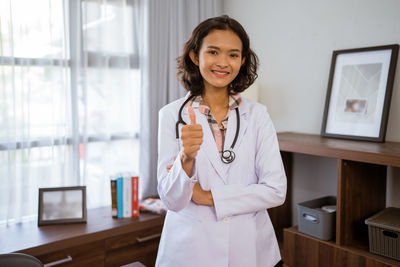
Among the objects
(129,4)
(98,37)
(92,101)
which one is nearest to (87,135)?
(92,101)

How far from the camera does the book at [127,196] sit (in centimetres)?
234

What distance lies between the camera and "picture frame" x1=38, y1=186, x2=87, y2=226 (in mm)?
2191

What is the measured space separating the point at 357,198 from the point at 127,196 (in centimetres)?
137

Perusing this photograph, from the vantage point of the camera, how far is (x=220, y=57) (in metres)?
1.27

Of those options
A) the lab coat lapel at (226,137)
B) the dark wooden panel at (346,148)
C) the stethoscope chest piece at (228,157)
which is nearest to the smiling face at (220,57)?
the lab coat lapel at (226,137)

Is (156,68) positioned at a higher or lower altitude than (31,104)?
higher

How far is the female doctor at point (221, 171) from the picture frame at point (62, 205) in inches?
43.3

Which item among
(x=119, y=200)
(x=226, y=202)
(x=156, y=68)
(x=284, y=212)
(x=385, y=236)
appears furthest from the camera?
(x=156, y=68)

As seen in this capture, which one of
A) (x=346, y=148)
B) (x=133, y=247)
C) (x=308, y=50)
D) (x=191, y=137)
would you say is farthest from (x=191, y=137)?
(x=308, y=50)

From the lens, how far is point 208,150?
1270 millimetres

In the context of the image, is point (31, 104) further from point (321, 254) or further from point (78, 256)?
point (321, 254)

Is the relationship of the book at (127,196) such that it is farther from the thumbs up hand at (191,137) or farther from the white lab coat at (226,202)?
the thumbs up hand at (191,137)

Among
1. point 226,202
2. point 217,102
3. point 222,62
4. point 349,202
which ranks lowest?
point 349,202

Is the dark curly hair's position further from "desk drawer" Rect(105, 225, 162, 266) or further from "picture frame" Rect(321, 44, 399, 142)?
"desk drawer" Rect(105, 225, 162, 266)
